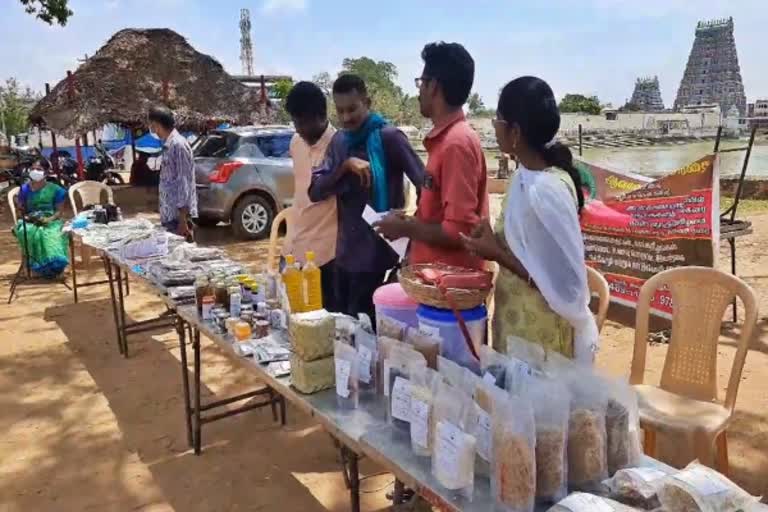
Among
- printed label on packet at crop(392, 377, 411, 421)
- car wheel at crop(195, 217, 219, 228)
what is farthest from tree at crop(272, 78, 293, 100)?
printed label on packet at crop(392, 377, 411, 421)

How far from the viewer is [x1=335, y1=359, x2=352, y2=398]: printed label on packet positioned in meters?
1.79

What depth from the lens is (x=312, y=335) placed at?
1.92 meters

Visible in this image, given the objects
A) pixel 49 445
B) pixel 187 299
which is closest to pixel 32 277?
pixel 49 445

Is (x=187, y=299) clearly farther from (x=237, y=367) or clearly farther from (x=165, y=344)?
(x=165, y=344)

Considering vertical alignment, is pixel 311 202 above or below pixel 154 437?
above

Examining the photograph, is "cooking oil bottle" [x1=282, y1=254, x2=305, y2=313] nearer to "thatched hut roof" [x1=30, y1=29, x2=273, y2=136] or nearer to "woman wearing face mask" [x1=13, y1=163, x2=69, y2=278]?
"woman wearing face mask" [x1=13, y1=163, x2=69, y2=278]

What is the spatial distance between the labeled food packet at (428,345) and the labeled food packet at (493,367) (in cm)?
14

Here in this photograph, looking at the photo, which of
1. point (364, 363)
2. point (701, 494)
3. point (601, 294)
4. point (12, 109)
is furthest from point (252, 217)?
point (12, 109)

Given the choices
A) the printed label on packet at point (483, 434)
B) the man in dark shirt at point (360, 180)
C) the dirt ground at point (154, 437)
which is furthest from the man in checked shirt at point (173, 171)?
the printed label on packet at point (483, 434)

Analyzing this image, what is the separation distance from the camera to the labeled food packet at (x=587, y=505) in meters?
1.13

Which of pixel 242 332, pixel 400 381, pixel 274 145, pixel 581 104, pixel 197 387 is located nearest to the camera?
pixel 400 381

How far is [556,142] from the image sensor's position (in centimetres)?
183

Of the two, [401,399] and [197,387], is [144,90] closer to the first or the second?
[197,387]

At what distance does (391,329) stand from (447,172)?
1.78 ft
